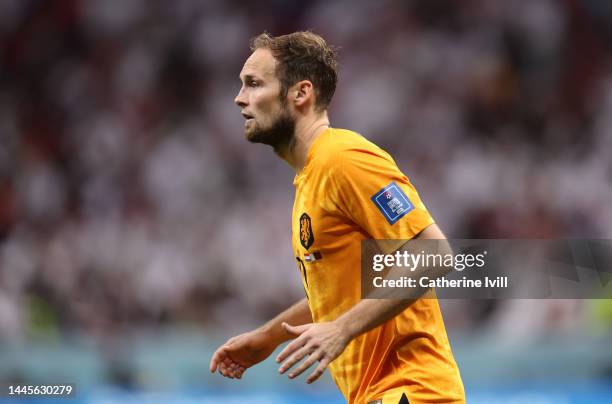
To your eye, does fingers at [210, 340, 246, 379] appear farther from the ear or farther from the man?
the ear

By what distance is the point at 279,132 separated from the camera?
3943mm

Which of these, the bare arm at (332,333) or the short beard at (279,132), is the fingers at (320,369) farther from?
the short beard at (279,132)

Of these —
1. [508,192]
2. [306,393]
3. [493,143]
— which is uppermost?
[493,143]

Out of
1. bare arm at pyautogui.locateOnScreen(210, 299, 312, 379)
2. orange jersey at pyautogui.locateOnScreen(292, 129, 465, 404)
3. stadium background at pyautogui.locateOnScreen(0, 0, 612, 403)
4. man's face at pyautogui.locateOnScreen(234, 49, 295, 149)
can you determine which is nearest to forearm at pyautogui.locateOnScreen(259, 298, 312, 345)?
bare arm at pyautogui.locateOnScreen(210, 299, 312, 379)

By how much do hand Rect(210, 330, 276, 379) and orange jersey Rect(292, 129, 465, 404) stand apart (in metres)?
0.40

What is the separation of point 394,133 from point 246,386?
Result: 363 centimetres

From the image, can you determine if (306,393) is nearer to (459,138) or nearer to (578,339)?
(578,339)

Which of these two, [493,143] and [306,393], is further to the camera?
[493,143]

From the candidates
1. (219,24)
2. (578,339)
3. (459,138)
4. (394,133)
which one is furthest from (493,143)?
(219,24)

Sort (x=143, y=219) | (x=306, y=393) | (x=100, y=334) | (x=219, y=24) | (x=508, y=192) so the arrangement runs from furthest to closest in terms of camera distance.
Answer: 1. (x=219, y=24)
2. (x=143, y=219)
3. (x=508, y=192)
4. (x=100, y=334)
5. (x=306, y=393)

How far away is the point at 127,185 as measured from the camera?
10.4m

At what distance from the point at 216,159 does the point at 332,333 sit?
737 cm

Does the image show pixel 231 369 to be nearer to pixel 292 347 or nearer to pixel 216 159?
pixel 292 347

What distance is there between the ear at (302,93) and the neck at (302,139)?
0.07 metres
